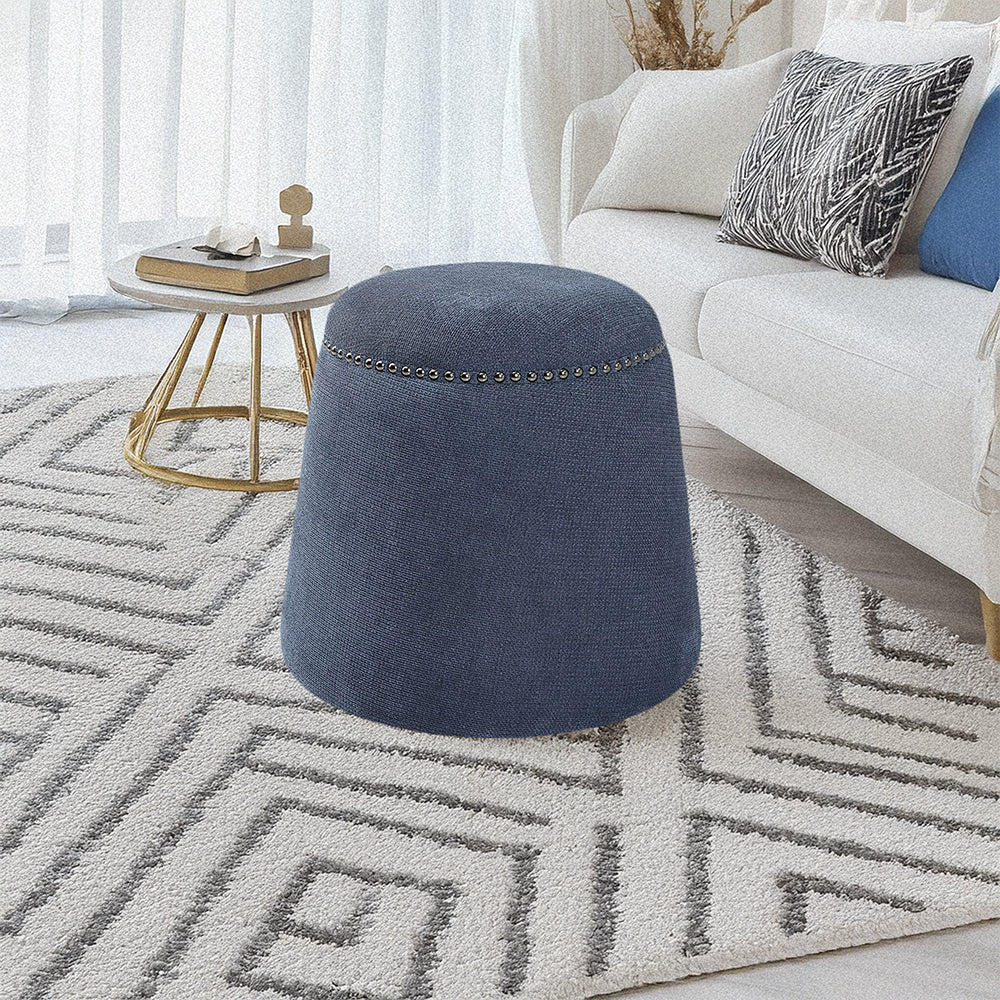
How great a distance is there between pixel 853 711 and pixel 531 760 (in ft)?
1.50

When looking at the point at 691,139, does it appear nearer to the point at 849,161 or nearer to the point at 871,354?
the point at 849,161

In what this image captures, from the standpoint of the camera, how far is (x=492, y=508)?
59.7 inches

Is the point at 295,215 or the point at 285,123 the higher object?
the point at 285,123

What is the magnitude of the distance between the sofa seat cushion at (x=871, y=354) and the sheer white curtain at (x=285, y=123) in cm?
170

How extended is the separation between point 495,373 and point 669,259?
115 centimetres

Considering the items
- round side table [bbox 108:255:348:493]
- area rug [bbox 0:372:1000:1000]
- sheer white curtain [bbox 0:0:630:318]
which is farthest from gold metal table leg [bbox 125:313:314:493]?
sheer white curtain [bbox 0:0:630:318]

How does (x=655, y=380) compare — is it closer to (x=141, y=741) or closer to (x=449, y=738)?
(x=449, y=738)

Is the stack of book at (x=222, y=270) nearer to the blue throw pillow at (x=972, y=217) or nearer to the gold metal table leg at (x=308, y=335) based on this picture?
the gold metal table leg at (x=308, y=335)

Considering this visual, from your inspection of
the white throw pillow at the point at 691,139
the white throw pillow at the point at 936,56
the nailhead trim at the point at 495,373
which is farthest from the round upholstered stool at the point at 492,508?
the white throw pillow at the point at 691,139

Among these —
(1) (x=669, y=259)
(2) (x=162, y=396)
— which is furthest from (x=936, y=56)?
(2) (x=162, y=396)

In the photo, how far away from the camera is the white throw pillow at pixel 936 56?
2.38 meters

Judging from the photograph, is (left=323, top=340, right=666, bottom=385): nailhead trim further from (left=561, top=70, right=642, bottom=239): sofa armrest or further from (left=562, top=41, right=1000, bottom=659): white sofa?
(left=561, top=70, right=642, bottom=239): sofa armrest

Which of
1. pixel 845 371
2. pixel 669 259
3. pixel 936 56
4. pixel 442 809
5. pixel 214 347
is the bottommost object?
pixel 442 809

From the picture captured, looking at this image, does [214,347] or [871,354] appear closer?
[871,354]
